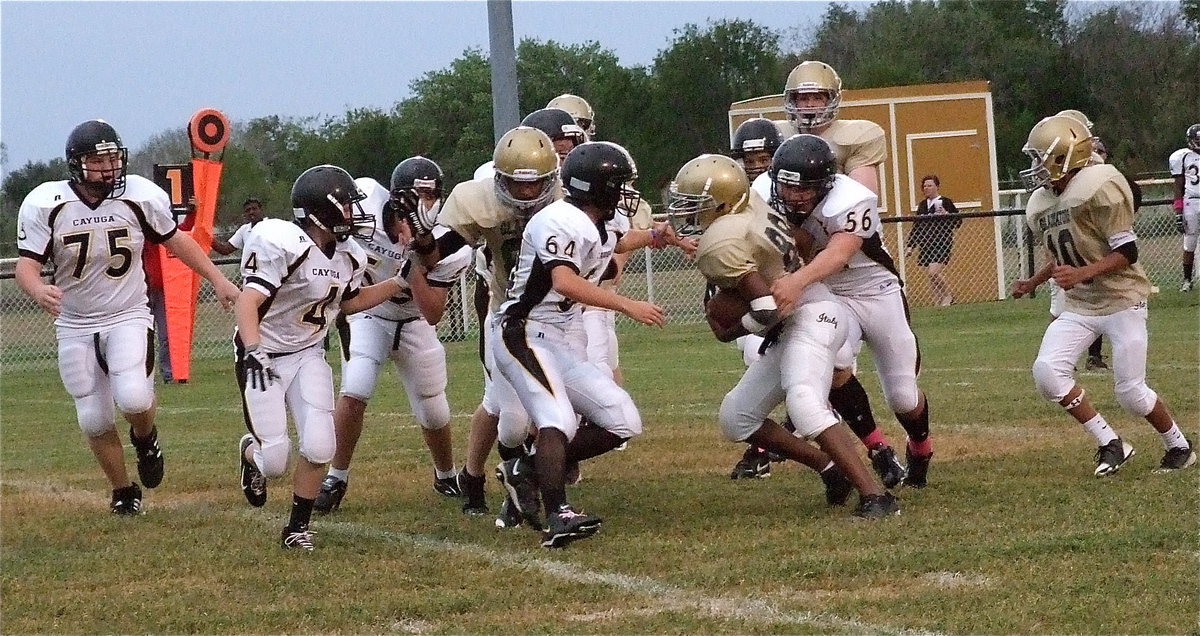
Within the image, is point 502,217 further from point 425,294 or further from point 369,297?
point 369,297

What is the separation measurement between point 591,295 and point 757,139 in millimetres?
1638

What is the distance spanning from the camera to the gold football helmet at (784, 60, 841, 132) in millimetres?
6957

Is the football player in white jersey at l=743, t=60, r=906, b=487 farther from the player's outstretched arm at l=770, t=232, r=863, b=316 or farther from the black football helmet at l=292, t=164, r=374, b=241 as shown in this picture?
the black football helmet at l=292, t=164, r=374, b=241

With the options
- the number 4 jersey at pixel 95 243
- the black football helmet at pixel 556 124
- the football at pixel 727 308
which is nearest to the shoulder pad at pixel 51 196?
the number 4 jersey at pixel 95 243

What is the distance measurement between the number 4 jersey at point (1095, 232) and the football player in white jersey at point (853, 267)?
82 cm

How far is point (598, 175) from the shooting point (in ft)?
18.7

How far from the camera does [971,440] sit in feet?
26.0

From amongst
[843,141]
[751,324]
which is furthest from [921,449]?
[843,141]

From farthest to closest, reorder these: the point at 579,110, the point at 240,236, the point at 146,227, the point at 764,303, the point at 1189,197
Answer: the point at 1189,197 → the point at 240,236 → the point at 579,110 → the point at 146,227 → the point at 764,303

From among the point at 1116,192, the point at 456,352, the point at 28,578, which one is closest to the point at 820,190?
the point at 1116,192

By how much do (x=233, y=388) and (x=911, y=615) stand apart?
10.2 metres

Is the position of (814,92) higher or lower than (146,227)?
higher

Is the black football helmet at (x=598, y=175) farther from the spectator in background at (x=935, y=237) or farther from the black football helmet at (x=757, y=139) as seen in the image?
the spectator in background at (x=935, y=237)

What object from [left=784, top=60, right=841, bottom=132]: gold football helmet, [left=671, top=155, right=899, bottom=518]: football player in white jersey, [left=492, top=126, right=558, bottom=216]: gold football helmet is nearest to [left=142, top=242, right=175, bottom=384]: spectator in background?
[left=784, top=60, right=841, bottom=132]: gold football helmet
